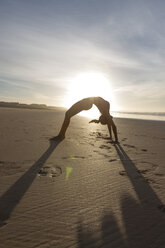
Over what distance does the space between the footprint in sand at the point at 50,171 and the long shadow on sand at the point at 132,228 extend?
1.48 metres

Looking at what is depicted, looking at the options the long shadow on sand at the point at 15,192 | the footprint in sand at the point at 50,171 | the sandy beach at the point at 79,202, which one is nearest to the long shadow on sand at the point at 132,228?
the sandy beach at the point at 79,202

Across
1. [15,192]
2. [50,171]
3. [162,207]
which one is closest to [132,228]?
[162,207]

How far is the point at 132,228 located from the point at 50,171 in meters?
2.24

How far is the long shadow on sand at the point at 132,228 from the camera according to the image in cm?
212

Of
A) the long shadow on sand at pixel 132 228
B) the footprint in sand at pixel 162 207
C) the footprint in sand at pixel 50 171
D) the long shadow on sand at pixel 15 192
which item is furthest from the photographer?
the footprint in sand at pixel 50 171

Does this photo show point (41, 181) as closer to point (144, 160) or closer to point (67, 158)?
point (67, 158)

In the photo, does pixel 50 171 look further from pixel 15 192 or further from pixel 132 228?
pixel 132 228

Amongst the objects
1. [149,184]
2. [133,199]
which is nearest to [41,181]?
[133,199]

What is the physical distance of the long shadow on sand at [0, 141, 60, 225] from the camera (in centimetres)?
253

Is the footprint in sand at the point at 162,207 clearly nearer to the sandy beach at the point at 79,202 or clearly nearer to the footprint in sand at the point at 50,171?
the sandy beach at the point at 79,202

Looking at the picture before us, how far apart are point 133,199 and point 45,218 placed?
1.48m

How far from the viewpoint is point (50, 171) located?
164 inches

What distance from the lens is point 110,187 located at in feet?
11.6

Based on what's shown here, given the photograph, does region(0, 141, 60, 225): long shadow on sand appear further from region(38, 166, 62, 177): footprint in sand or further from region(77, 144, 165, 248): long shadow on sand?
region(77, 144, 165, 248): long shadow on sand
